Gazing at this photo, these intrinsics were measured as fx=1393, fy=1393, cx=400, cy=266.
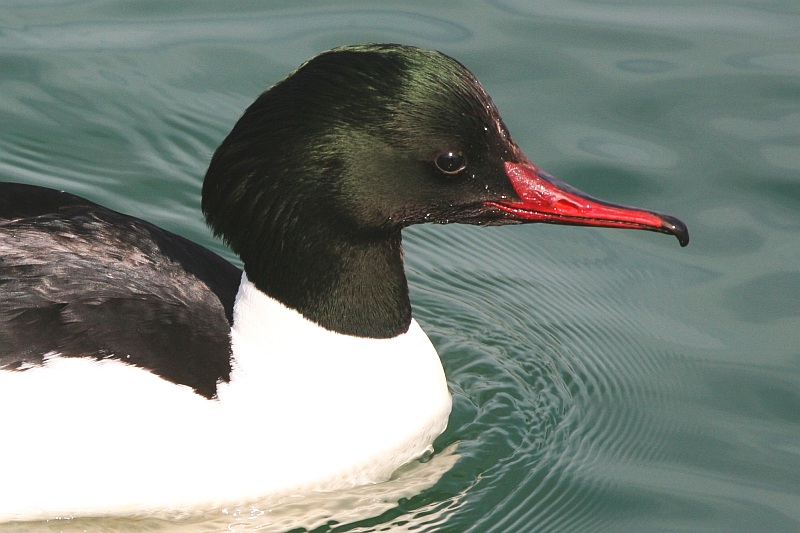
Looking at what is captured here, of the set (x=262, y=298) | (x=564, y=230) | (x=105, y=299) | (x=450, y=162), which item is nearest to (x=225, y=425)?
(x=262, y=298)

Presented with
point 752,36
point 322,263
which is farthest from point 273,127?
point 752,36

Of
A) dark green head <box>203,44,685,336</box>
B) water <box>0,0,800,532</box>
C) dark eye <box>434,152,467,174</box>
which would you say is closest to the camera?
dark green head <box>203,44,685,336</box>

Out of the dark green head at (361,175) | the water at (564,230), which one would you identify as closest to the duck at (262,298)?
the dark green head at (361,175)

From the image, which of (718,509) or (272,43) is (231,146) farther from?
(272,43)

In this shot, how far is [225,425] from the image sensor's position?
17.7 ft

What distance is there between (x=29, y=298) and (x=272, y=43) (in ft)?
13.7

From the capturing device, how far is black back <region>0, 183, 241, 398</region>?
17.2 ft

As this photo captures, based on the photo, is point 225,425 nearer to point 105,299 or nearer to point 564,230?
point 105,299

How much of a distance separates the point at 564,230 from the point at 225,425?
303 cm

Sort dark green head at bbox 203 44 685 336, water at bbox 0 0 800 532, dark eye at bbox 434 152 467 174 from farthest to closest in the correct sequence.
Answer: water at bbox 0 0 800 532 < dark eye at bbox 434 152 467 174 < dark green head at bbox 203 44 685 336

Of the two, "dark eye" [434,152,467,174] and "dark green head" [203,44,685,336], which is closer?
"dark green head" [203,44,685,336]

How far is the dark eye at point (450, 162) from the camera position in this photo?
5.18m

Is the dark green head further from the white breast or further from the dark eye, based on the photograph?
the white breast

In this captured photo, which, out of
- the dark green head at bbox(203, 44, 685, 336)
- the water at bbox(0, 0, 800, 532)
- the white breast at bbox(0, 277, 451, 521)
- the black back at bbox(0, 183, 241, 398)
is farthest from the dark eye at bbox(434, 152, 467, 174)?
the water at bbox(0, 0, 800, 532)
